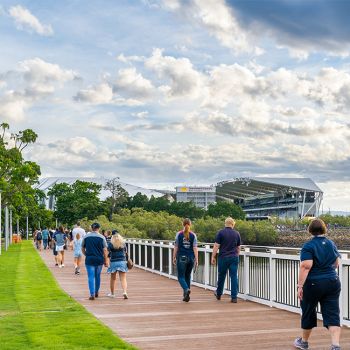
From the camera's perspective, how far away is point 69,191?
116500mm

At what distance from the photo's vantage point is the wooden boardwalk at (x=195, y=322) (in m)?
9.13

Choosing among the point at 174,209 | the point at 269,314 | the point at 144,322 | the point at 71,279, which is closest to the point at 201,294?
the point at 269,314

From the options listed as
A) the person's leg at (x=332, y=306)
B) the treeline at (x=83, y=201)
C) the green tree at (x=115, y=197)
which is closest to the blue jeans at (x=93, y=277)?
the person's leg at (x=332, y=306)

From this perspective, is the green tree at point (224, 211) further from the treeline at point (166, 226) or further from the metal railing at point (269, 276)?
the metal railing at point (269, 276)

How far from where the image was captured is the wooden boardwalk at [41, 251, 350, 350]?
9.13 m

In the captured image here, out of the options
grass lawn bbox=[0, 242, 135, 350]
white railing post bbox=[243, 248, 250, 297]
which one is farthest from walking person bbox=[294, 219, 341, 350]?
white railing post bbox=[243, 248, 250, 297]

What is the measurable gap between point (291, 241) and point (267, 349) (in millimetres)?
119151

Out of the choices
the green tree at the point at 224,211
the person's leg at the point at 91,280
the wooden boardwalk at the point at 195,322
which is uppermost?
the green tree at the point at 224,211

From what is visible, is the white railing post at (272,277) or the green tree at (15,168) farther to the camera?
the green tree at (15,168)

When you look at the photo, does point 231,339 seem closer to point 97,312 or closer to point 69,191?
point 97,312

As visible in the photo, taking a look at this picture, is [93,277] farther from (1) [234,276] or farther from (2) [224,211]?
(2) [224,211]

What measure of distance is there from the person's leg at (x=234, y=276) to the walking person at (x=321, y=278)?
6080mm

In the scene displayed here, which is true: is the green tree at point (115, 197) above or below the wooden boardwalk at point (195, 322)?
above

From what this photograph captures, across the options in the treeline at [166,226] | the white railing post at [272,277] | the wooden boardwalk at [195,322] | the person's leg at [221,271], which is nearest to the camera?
the wooden boardwalk at [195,322]
